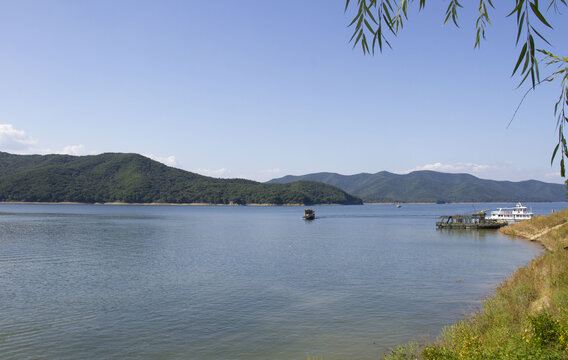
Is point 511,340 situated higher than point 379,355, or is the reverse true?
point 511,340

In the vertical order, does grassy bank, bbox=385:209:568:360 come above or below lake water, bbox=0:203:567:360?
above

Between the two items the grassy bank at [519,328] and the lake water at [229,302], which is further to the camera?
the lake water at [229,302]

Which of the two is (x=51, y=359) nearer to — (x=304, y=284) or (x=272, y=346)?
(x=272, y=346)

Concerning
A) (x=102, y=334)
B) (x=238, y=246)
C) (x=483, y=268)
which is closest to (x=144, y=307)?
(x=102, y=334)

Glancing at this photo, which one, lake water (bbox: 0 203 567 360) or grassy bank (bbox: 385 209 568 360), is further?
lake water (bbox: 0 203 567 360)

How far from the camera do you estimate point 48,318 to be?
66.2 ft

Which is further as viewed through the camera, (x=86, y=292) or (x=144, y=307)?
(x=86, y=292)

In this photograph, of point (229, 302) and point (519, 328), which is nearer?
point (519, 328)

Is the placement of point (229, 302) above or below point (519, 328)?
below

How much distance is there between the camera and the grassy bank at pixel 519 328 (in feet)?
28.6

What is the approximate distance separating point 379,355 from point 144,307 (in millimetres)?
13648

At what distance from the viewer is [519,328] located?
1251 cm

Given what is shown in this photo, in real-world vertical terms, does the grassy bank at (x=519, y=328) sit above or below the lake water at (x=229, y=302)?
above

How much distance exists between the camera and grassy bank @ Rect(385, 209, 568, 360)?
28.6ft
